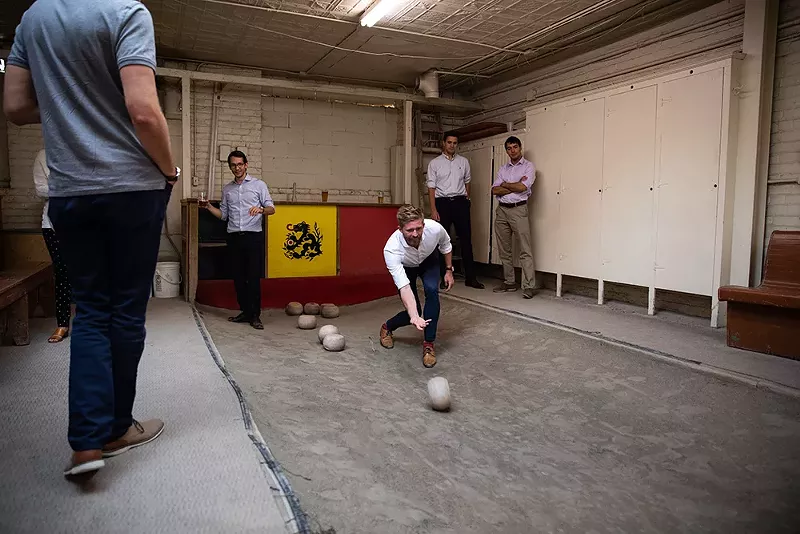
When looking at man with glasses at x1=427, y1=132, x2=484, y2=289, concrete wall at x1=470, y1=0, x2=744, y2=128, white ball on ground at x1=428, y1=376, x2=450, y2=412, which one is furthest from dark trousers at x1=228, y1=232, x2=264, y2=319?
concrete wall at x1=470, y1=0, x2=744, y2=128

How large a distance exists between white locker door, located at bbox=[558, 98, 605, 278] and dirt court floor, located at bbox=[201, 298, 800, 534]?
5.18 feet

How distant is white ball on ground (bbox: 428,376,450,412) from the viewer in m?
3.29

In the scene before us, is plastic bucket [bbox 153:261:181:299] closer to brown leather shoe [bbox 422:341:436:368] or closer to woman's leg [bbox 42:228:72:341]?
woman's leg [bbox 42:228:72:341]

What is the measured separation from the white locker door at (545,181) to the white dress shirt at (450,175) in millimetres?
822

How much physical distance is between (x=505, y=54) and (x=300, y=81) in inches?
113

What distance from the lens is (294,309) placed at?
6160 mm

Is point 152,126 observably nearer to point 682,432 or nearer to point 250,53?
point 682,432

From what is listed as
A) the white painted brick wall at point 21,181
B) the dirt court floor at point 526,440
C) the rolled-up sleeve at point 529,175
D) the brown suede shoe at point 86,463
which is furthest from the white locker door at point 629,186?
the white painted brick wall at point 21,181

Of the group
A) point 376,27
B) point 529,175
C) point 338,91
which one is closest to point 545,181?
point 529,175

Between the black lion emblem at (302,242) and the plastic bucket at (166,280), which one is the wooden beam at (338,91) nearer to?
the black lion emblem at (302,242)

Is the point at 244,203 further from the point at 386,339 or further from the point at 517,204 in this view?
the point at 517,204

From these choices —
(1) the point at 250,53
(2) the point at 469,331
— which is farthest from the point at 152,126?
(1) the point at 250,53

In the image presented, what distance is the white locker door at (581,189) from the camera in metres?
5.66

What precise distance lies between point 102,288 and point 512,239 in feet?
17.7
